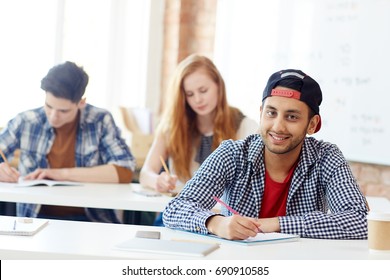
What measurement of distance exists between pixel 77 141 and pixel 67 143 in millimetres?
51

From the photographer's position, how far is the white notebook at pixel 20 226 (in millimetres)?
2217

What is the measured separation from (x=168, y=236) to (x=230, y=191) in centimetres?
44

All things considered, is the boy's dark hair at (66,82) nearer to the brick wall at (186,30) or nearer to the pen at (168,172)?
the pen at (168,172)

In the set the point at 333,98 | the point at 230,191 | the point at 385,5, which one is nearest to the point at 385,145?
the point at 333,98

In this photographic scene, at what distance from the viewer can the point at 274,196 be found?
267 centimetres

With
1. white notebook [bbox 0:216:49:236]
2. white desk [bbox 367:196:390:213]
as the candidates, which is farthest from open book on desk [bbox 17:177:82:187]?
white desk [bbox 367:196:390:213]

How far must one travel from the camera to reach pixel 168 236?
233 centimetres

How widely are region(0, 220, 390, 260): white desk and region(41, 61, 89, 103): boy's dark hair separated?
4.36 feet

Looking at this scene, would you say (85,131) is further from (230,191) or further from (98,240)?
(98,240)

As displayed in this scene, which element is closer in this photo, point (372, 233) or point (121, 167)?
point (372, 233)

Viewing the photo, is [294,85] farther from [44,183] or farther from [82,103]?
[82,103]

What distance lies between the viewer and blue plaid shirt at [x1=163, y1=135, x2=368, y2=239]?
2.55 meters

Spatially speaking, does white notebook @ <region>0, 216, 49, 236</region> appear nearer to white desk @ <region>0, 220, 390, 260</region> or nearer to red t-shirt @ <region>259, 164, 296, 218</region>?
white desk @ <region>0, 220, 390, 260</region>

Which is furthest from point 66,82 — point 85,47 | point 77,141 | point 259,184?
point 85,47
